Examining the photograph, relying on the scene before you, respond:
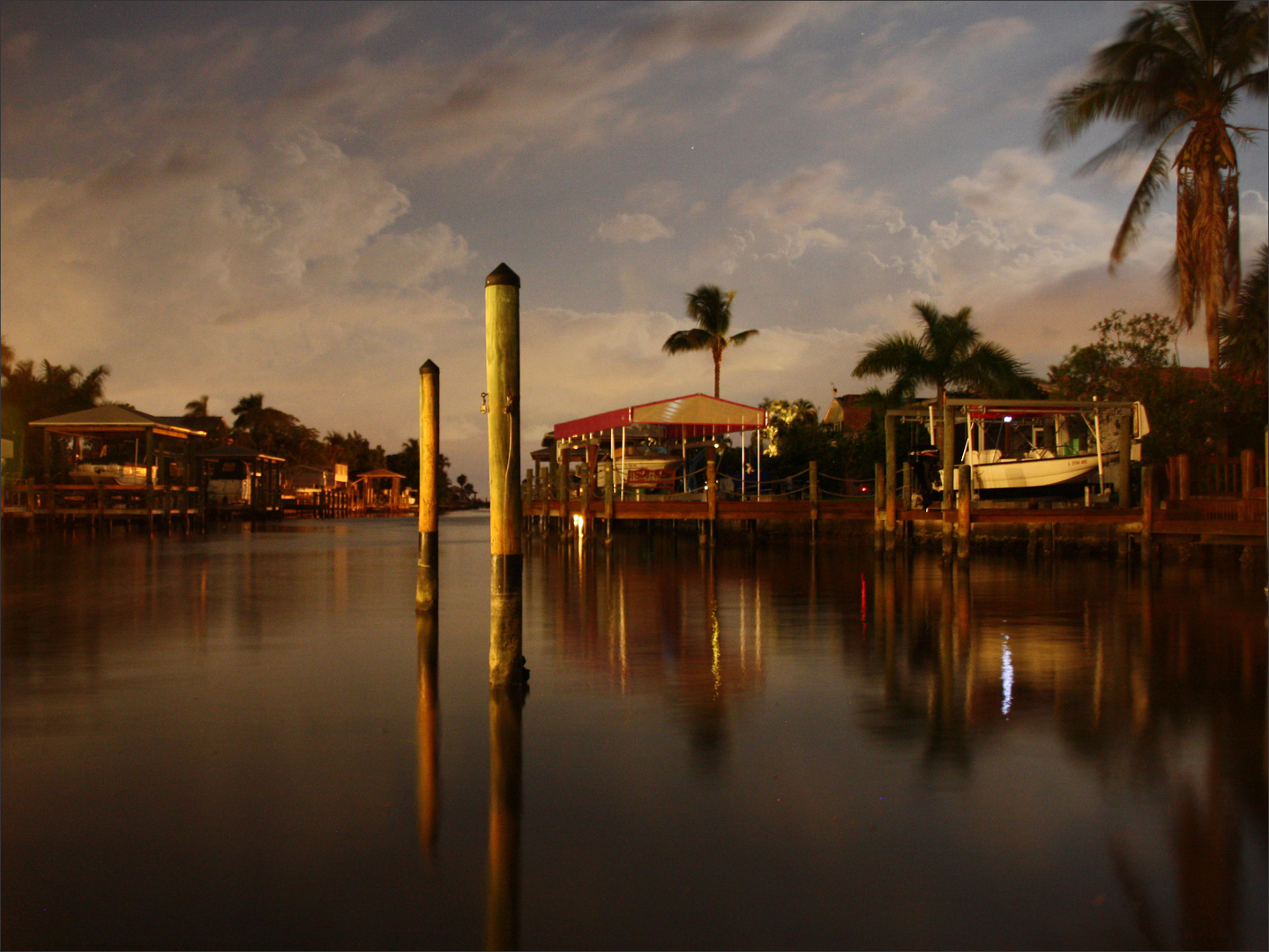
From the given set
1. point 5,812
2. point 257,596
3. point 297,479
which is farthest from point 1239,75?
point 297,479

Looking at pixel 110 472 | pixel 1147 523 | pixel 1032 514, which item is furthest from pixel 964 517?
pixel 110 472

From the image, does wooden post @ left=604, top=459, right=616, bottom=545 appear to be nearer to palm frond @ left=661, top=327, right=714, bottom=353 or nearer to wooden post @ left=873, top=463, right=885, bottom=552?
wooden post @ left=873, top=463, right=885, bottom=552

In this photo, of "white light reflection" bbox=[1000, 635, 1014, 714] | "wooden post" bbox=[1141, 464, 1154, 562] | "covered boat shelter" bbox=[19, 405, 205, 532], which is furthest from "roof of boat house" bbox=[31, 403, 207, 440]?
"white light reflection" bbox=[1000, 635, 1014, 714]

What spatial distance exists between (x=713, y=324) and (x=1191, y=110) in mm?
28423

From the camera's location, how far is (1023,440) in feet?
81.8

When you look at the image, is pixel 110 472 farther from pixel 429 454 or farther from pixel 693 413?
pixel 429 454

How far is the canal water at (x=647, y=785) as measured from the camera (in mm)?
4008

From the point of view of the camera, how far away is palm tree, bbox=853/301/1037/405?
34156 mm

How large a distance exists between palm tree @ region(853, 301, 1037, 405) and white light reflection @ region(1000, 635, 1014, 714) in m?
25.3

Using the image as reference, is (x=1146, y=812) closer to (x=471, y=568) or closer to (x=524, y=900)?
(x=524, y=900)

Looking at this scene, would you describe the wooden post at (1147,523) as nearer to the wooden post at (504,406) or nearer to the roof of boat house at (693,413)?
the roof of boat house at (693,413)

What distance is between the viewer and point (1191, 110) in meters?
27.2

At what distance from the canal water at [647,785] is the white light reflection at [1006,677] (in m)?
0.06

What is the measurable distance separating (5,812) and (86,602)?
35.6 feet
